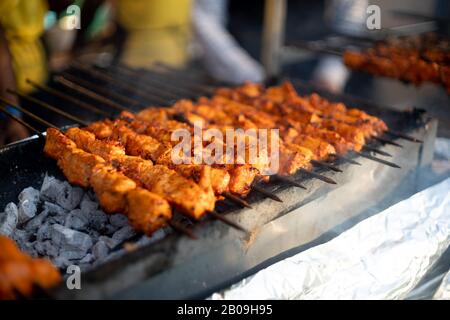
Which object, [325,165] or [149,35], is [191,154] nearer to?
[325,165]

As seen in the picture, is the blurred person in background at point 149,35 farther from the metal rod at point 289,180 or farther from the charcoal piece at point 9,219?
the metal rod at point 289,180

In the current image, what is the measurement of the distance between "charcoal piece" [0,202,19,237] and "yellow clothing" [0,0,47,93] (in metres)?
2.58

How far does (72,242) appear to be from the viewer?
2.96m

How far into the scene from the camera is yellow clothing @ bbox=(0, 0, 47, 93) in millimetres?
5594

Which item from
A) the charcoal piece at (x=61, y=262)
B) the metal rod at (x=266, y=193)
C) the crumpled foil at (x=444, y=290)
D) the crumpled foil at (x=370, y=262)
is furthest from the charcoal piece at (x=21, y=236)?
the crumpled foil at (x=444, y=290)

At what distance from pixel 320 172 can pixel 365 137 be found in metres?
0.70

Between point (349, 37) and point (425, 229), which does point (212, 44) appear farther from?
point (425, 229)

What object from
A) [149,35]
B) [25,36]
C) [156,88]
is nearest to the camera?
[156,88]

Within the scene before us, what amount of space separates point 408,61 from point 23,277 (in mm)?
4408

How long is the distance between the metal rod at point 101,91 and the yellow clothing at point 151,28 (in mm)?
2383

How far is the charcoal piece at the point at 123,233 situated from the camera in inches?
118

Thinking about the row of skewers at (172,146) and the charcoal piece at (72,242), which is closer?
the row of skewers at (172,146)

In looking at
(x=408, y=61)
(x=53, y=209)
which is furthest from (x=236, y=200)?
(x=408, y=61)

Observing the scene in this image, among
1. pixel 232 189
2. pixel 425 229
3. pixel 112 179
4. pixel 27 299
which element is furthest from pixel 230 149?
pixel 27 299
